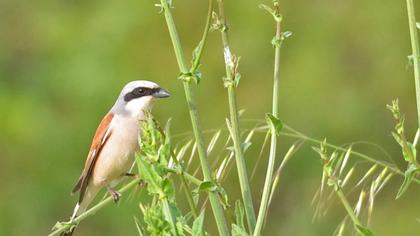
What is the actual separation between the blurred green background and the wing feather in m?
3.55

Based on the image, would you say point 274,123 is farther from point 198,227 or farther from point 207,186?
point 198,227

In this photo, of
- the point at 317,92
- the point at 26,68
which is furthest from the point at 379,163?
the point at 26,68

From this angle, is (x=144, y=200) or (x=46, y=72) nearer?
(x=144, y=200)

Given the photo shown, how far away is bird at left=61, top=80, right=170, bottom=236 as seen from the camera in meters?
4.43

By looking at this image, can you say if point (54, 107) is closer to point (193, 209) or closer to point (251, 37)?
point (251, 37)

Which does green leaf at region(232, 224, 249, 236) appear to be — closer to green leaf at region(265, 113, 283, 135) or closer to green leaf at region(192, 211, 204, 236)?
green leaf at region(192, 211, 204, 236)

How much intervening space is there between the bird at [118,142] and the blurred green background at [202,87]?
360cm

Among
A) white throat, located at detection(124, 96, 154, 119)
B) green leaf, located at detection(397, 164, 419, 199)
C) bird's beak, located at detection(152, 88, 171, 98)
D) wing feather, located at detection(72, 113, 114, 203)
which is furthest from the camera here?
wing feather, located at detection(72, 113, 114, 203)

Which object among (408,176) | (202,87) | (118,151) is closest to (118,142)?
(118,151)

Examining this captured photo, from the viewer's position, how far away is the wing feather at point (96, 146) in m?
4.68

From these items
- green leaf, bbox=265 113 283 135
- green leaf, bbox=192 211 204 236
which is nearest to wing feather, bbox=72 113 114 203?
green leaf, bbox=265 113 283 135

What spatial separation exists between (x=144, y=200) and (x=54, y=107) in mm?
2320

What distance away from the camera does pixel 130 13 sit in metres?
10.4

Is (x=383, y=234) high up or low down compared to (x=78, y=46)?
down
